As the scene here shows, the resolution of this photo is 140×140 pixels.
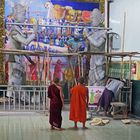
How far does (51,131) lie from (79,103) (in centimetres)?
113

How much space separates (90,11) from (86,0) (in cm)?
49

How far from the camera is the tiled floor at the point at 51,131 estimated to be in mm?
10148

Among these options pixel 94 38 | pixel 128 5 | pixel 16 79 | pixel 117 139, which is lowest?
pixel 117 139

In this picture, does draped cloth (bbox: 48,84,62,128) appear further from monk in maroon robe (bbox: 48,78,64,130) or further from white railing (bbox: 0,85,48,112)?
white railing (bbox: 0,85,48,112)

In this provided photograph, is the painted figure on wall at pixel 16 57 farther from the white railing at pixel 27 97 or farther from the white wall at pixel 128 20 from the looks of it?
the white wall at pixel 128 20

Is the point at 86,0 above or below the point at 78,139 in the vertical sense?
above

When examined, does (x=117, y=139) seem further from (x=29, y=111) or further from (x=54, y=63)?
(x=54, y=63)

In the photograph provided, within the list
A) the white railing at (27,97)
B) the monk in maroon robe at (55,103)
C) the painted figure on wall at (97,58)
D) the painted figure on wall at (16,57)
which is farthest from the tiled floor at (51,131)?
the painted figure on wall at (97,58)

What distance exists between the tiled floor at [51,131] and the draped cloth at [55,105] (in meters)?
0.27

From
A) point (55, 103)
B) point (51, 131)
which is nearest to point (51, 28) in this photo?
point (55, 103)

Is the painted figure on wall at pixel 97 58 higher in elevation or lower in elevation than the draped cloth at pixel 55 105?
higher

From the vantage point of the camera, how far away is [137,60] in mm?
14281

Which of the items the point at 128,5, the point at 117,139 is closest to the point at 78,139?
the point at 117,139

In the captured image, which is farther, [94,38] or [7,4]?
[7,4]
